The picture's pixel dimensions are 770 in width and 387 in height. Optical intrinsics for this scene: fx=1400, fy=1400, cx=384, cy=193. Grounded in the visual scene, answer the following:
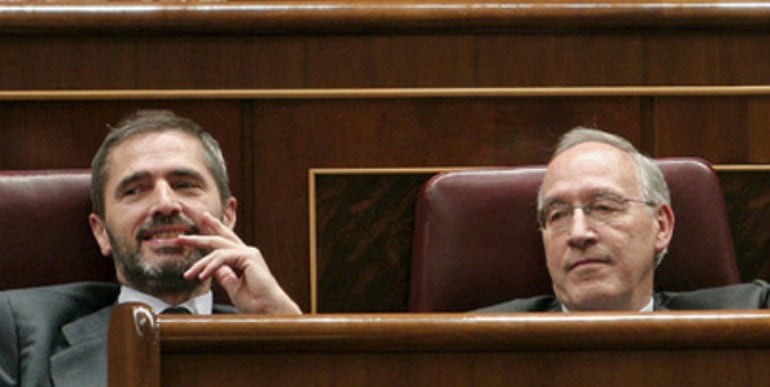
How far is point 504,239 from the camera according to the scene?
76 cm

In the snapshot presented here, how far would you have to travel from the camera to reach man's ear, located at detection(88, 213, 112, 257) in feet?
2.48

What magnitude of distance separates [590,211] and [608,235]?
0.02 m

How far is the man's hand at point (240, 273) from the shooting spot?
0.69 m

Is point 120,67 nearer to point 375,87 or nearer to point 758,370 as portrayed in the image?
point 375,87

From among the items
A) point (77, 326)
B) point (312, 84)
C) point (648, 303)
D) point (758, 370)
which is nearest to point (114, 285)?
point (77, 326)

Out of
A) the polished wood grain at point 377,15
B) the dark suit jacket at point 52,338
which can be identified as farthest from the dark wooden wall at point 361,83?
the dark suit jacket at point 52,338

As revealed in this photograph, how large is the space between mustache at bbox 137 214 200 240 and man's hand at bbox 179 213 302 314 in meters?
0.03

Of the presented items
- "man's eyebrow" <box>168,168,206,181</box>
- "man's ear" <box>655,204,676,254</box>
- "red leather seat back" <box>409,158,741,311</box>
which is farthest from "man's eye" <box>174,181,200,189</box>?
"man's ear" <box>655,204,676,254</box>

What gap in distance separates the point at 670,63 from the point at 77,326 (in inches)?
14.5

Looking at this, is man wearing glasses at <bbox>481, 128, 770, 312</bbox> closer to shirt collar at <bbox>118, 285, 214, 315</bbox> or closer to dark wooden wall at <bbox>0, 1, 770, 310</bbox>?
dark wooden wall at <bbox>0, 1, 770, 310</bbox>

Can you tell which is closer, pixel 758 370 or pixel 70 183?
pixel 758 370

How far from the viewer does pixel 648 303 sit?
75 cm

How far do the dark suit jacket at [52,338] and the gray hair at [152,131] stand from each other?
5 centimetres

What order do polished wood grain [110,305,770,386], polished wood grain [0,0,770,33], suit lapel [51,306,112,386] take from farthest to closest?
1. polished wood grain [0,0,770,33]
2. suit lapel [51,306,112,386]
3. polished wood grain [110,305,770,386]
